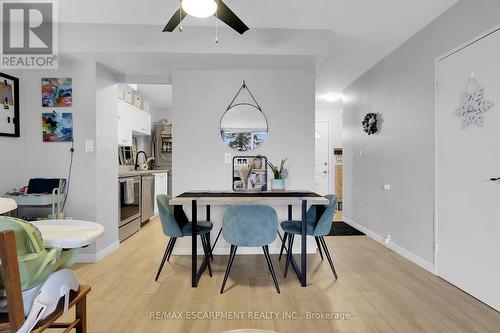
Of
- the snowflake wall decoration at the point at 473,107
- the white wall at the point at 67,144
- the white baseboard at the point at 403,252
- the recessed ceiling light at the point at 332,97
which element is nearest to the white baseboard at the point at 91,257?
the white wall at the point at 67,144

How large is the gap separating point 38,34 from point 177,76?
4.71 feet

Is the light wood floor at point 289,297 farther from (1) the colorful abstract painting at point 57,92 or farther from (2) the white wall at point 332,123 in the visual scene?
(2) the white wall at point 332,123

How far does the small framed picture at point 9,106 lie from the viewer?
282 centimetres

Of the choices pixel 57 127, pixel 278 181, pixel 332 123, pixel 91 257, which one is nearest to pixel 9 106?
pixel 57 127

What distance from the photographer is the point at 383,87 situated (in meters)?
3.75

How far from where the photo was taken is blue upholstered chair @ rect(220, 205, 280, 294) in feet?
7.63

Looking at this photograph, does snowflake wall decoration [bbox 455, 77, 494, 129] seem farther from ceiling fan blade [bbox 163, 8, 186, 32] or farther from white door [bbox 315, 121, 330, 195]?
white door [bbox 315, 121, 330, 195]

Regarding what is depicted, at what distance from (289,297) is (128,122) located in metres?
4.06

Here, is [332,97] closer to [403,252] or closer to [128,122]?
[403,252]

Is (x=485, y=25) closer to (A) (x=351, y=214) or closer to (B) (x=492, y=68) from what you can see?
(B) (x=492, y=68)

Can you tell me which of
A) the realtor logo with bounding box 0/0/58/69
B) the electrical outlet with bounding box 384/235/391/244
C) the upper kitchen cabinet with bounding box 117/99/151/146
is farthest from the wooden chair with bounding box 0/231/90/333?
the upper kitchen cabinet with bounding box 117/99/151/146

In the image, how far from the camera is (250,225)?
234cm

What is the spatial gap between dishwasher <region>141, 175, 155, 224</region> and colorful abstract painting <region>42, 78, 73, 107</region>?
1865mm

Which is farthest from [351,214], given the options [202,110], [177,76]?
[177,76]
